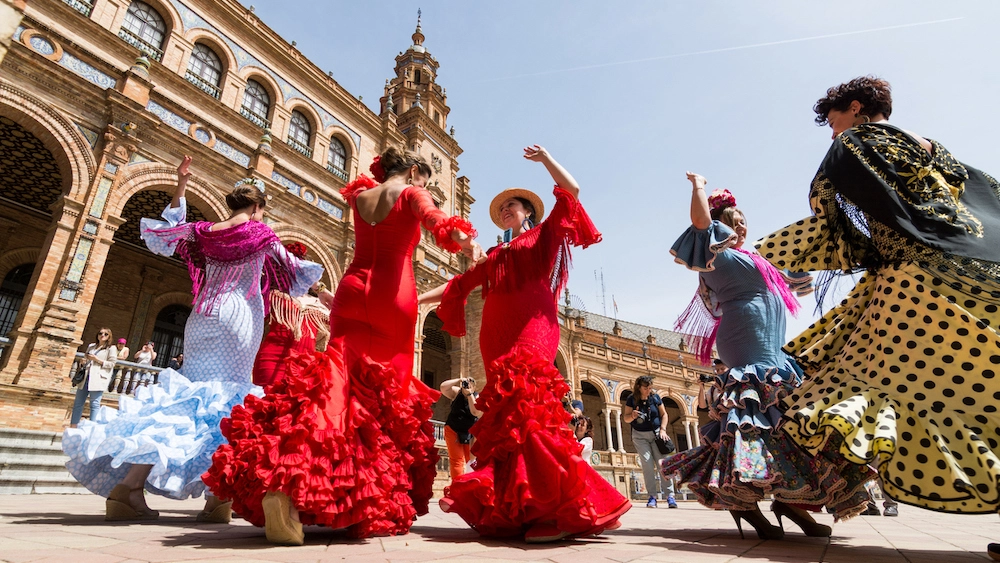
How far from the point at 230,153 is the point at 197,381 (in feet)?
36.7

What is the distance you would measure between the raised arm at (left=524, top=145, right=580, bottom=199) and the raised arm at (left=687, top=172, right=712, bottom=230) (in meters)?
0.59

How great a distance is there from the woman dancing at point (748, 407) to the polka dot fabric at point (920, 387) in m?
0.43

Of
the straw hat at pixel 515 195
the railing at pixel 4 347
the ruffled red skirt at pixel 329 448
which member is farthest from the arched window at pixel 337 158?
the ruffled red skirt at pixel 329 448

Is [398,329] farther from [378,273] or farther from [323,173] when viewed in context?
[323,173]

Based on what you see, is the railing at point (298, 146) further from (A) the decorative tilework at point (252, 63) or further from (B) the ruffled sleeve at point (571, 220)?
(B) the ruffled sleeve at point (571, 220)

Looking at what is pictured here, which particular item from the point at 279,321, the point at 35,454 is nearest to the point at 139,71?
the point at 35,454

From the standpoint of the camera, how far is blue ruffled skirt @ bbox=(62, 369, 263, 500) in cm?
250

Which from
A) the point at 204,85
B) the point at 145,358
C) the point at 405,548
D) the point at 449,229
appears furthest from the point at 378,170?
the point at 204,85

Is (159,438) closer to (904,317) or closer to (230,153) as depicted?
(904,317)

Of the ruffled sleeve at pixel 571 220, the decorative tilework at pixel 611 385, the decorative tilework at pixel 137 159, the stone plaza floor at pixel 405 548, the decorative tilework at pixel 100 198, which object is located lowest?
the stone plaza floor at pixel 405 548

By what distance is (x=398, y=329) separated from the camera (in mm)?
2553

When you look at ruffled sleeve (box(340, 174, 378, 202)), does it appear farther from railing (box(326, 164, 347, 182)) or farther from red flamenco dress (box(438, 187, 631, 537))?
railing (box(326, 164, 347, 182))

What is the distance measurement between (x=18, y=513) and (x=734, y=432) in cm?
411

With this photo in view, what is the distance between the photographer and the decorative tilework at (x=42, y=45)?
927 centimetres
